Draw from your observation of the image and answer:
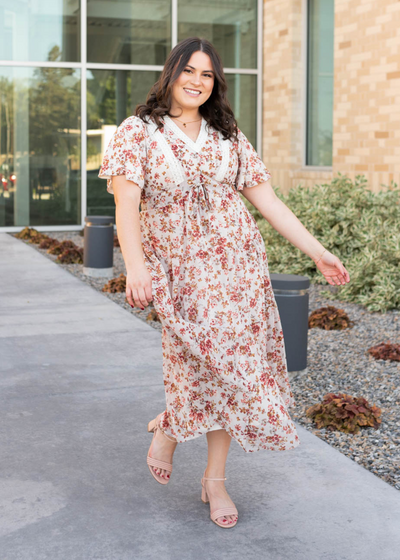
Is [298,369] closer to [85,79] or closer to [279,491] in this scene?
[279,491]

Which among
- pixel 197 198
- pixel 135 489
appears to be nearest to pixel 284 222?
pixel 197 198

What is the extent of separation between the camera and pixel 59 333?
18.5ft

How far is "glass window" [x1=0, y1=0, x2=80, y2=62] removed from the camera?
13.0 metres

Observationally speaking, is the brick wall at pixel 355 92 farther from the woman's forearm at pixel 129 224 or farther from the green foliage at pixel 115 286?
the woman's forearm at pixel 129 224

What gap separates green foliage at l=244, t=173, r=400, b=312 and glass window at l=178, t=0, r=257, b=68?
16.2 ft

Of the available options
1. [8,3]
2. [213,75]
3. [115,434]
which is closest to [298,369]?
[115,434]

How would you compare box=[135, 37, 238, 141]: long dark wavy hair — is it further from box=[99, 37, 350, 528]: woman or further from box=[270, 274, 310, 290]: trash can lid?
box=[270, 274, 310, 290]: trash can lid

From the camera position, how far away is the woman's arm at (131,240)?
2.45 metres

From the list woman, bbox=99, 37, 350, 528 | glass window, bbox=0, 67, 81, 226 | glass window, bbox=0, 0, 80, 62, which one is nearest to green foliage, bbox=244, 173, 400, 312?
woman, bbox=99, 37, 350, 528

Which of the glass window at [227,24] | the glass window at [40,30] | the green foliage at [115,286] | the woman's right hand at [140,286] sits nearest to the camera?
the woman's right hand at [140,286]

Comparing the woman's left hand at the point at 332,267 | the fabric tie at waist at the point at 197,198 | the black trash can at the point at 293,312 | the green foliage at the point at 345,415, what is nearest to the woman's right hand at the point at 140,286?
the fabric tie at waist at the point at 197,198

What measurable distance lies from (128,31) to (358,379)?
410 inches

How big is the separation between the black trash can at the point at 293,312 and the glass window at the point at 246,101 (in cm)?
951

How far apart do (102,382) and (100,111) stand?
9.89m
